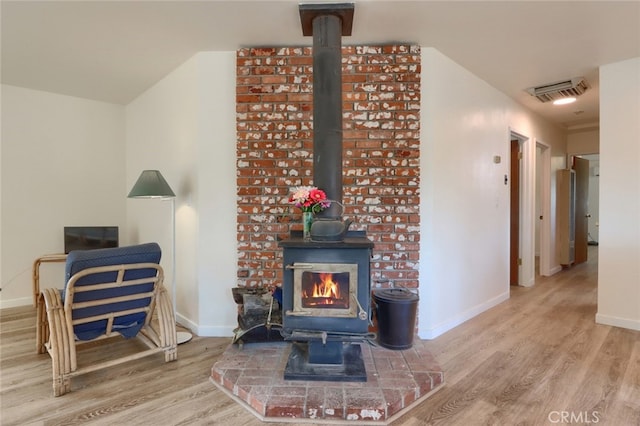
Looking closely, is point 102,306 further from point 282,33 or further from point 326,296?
point 282,33

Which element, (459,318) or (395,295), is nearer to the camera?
(395,295)

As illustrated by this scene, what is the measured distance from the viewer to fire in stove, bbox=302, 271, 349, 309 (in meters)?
2.02

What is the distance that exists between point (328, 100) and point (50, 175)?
144 inches

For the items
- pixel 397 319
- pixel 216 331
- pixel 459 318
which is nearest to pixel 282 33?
pixel 397 319

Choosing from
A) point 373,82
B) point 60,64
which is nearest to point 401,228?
point 373,82

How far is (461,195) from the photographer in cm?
306

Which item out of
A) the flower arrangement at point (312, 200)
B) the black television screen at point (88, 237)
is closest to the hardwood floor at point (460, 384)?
the black television screen at point (88, 237)

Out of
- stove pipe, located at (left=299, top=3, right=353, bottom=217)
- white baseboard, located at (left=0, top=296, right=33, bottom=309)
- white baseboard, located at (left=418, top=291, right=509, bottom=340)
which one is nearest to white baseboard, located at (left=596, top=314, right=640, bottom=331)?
white baseboard, located at (left=418, top=291, right=509, bottom=340)

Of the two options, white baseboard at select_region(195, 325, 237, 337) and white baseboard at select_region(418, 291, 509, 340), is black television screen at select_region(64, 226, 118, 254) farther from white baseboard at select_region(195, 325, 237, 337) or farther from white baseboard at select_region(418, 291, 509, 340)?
white baseboard at select_region(418, 291, 509, 340)

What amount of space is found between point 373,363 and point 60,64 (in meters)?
3.82

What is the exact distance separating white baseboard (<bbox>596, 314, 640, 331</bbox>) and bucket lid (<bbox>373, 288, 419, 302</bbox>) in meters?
2.11

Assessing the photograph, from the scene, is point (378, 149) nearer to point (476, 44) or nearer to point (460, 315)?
point (476, 44)

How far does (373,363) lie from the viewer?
2.18 m

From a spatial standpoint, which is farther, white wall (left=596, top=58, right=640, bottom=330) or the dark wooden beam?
white wall (left=596, top=58, right=640, bottom=330)
